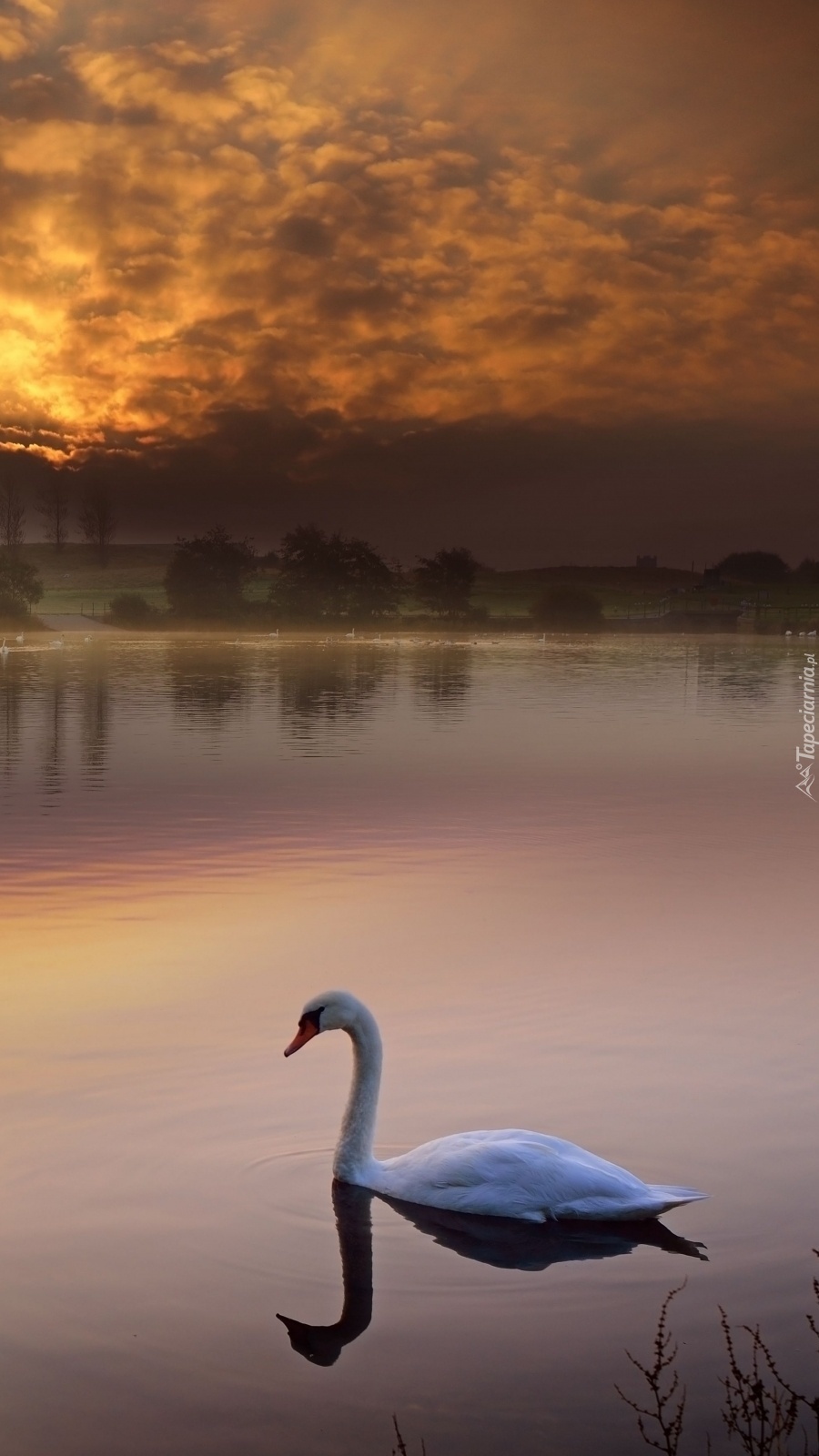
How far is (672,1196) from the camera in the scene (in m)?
7.70

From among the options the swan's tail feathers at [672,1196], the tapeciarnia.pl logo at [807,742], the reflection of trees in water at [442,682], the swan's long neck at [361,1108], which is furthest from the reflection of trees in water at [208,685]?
the swan's tail feathers at [672,1196]

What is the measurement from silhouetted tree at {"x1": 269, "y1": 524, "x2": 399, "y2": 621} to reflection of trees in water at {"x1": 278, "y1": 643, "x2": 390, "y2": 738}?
78.3m

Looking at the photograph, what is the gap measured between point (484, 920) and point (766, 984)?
3404mm

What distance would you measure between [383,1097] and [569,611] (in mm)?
173546

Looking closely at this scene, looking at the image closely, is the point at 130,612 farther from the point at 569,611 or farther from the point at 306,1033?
the point at 306,1033

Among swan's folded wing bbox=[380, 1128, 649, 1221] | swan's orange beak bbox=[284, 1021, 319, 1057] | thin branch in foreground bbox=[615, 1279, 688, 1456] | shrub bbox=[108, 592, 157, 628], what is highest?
shrub bbox=[108, 592, 157, 628]

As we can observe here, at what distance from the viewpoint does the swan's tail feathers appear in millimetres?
7652

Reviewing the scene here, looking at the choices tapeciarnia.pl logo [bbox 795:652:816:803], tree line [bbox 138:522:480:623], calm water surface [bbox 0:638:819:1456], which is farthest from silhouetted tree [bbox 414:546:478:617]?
calm water surface [bbox 0:638:819:1456]

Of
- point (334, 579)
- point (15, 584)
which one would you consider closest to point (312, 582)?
point (334, 579)

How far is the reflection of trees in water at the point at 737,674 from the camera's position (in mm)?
55997

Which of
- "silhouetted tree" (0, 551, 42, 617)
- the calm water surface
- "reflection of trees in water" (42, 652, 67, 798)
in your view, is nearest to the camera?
the calm water surface

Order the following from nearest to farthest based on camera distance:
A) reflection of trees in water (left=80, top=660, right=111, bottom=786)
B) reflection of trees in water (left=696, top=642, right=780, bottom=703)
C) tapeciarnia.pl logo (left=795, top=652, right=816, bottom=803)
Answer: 1. tapeciarnia.pl logo (left=795, top=652, right=816, bottom=803)
2. reflection of trees in water (left=80, top=660, right=111, bottom=786)
3. reflection of trees in water (left=696, top=642, right=780, bottom=703)

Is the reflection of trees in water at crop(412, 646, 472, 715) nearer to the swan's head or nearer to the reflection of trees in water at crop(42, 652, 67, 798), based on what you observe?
the reflection of trees in water at crop(42, 652, 67, 798)

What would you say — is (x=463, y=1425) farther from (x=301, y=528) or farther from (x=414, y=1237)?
(x=301, y=528)
